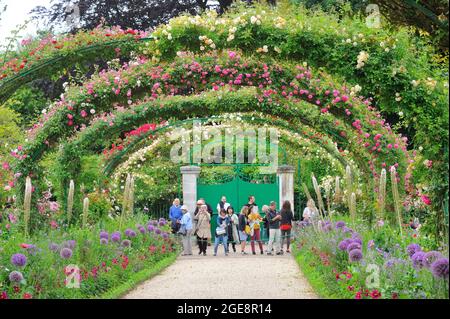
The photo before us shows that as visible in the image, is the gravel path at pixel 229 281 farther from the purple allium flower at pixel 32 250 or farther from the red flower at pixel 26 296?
the red flower at pixel 26 296

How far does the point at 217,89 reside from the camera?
12.4 meters

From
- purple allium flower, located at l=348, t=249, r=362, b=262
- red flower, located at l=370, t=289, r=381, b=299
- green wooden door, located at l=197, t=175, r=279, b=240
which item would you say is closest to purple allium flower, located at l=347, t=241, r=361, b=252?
purple allium flower, located at l=348, t=249, r=362, b=262

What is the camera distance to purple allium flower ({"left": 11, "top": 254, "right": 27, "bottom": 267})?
759 centimetres

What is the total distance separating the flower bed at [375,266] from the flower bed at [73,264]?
2.37 m

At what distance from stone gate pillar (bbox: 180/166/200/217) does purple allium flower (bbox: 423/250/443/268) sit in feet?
45.7

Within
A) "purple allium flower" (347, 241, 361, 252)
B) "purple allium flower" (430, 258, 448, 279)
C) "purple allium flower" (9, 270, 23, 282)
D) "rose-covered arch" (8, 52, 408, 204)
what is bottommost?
"purple allium flower" (9, 270, 23, 282)

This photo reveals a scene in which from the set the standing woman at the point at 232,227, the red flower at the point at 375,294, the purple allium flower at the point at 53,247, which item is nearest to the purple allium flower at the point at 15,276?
the purple allium flower at the point at 53,247

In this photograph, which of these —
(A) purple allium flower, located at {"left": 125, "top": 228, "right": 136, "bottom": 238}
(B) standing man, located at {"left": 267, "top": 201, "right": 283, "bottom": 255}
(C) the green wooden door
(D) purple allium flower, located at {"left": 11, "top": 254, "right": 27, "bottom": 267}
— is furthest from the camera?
(C) the green wooden door

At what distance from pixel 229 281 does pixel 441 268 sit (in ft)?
16.6

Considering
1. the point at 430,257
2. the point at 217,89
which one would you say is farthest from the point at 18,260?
the point at 217,89

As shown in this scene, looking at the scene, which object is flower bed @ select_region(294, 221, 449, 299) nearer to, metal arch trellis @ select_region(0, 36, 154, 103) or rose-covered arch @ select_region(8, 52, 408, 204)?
rose-covered arch @ select_region(8, 52, 408, 204)

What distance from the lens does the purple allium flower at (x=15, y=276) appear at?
7.26 metres

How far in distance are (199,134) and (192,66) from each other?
9700mm

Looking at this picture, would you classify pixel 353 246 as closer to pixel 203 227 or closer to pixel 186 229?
pixel 186 229
